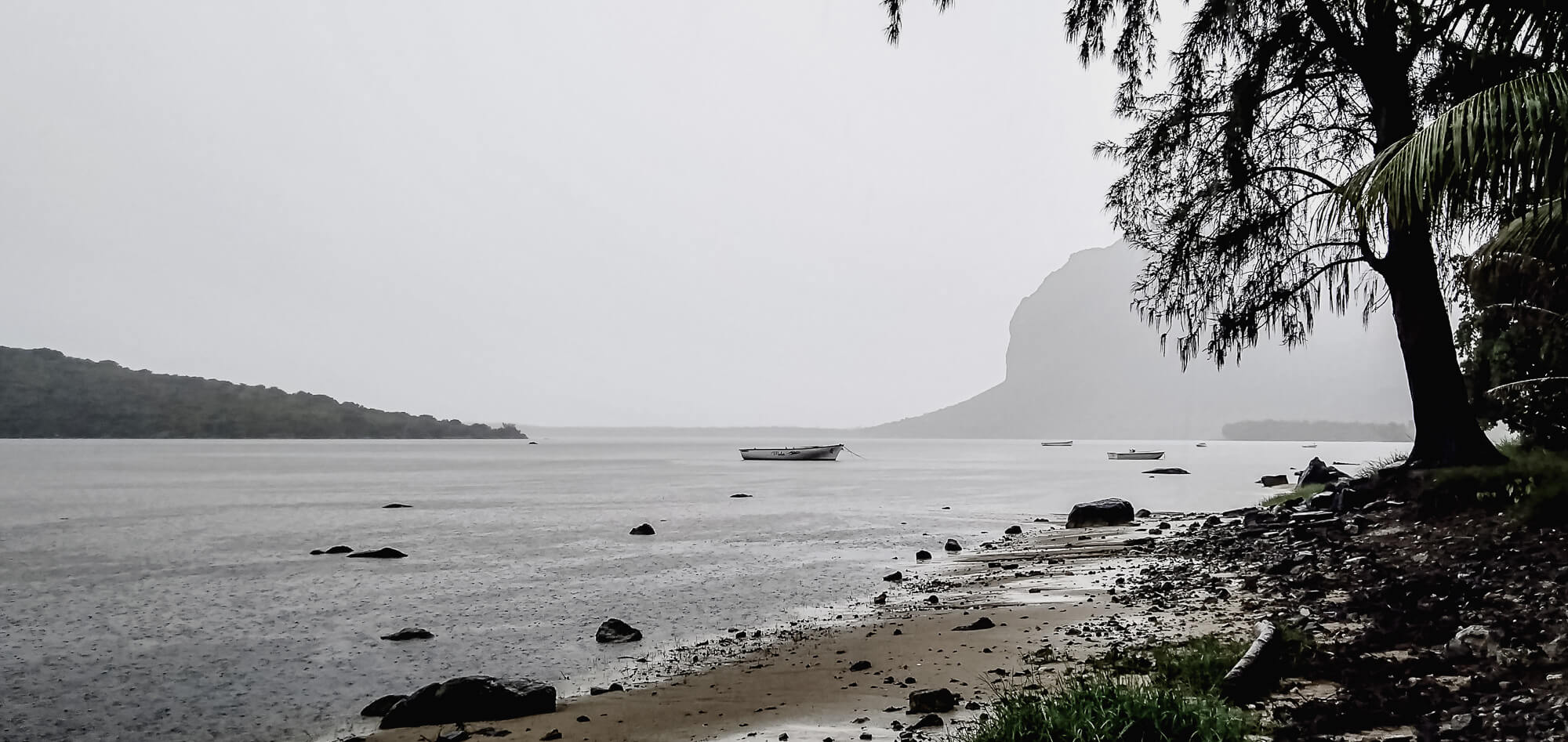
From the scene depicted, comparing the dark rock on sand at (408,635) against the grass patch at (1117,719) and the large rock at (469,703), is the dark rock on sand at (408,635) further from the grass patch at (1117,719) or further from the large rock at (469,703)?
the grass patch at (1117,719)

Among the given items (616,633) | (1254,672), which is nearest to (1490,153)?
(1254,672)

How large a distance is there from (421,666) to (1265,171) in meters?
18.2

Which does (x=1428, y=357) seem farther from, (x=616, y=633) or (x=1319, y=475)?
(x=616, y=633)

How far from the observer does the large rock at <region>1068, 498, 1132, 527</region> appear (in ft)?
91.6

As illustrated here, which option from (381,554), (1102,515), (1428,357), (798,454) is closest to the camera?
(1428,357)

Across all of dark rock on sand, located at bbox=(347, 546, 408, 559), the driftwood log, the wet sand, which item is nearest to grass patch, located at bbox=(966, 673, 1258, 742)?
the driftwood log

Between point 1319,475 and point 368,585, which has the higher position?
point 1319,475

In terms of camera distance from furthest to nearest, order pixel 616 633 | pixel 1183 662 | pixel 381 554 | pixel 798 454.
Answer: pixel 798 454, pixel 381 554, pixel 616 633, pixel 1183 662

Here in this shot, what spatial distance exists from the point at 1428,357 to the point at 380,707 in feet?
60.5

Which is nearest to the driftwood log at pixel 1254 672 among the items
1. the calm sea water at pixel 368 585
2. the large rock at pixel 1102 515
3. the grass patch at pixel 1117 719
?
the grass patch at pixel 1117 719

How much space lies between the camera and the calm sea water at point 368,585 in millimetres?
10742

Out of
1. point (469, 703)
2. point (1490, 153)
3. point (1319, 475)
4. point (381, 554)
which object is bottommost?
point (381, 554)

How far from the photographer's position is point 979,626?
36.7 ft

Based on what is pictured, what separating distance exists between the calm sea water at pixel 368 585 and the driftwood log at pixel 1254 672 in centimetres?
649
